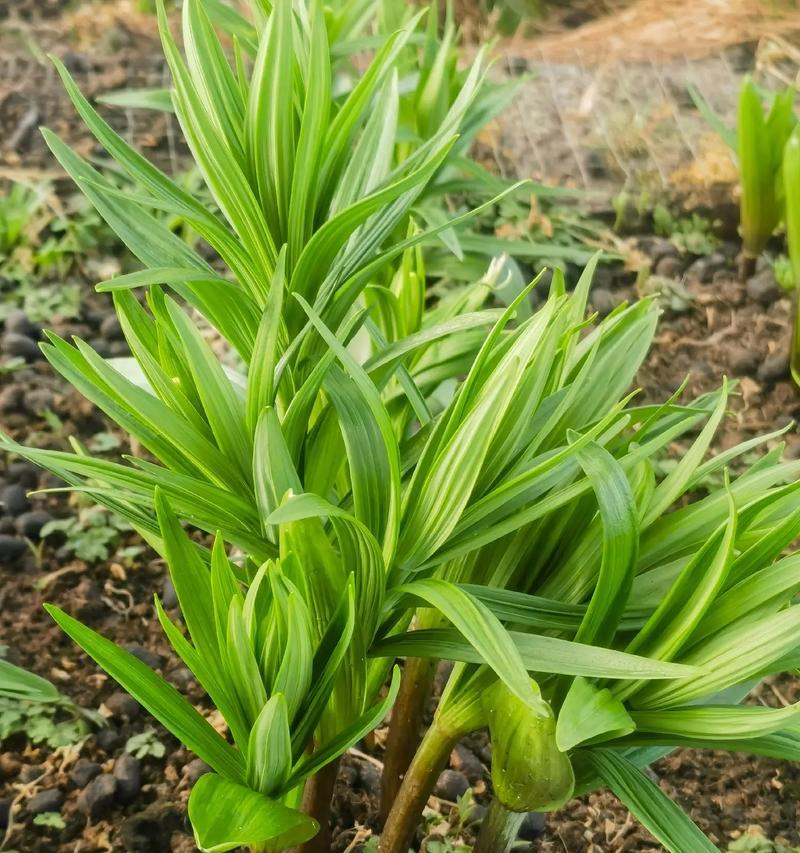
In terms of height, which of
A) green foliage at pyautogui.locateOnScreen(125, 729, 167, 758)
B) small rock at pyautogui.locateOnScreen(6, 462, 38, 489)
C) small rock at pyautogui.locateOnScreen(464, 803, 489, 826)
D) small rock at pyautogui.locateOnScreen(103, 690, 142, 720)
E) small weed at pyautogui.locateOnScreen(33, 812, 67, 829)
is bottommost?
small rock at pyautogui.locateOnScreen(464, 803, 489, 826)

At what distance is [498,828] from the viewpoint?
104 cm

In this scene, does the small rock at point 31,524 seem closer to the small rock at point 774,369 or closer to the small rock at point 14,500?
the small rock at point 14,500

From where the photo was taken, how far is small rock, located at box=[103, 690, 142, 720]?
1.45m

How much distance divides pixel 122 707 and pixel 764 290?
1683 millimetres

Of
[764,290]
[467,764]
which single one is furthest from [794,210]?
[467,764]

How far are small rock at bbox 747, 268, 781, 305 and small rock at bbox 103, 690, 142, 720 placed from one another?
5.41 feet

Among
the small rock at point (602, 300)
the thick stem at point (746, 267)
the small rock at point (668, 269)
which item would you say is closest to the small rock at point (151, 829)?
the small rock at point (602, 300)

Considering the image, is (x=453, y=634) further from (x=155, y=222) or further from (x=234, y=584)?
(x=155, y=222)

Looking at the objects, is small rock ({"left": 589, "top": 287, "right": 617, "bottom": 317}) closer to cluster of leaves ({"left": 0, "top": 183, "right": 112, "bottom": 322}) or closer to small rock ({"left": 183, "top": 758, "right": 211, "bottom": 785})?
cluster of leaves ({"left": 0, "top": 183, "right": 112, "bottom": 322})

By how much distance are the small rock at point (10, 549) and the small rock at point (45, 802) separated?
1.51 ft

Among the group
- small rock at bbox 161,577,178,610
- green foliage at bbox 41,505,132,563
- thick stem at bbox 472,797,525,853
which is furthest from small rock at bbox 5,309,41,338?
thick stem at bbox 472,797,525,853

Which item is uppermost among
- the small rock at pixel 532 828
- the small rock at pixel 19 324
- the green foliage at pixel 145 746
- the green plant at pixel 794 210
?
the green plant at pixel 794 210

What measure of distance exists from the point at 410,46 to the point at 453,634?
1.61 metres

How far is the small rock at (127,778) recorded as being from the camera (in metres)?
1.34
